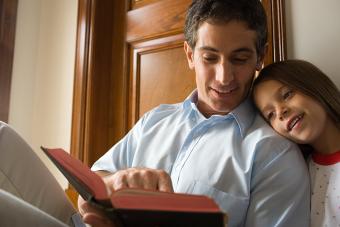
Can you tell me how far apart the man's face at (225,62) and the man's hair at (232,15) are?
13 millimetres

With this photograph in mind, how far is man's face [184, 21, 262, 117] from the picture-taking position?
81cm

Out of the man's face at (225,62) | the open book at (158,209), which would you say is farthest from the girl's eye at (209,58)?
the open book at (158,209)

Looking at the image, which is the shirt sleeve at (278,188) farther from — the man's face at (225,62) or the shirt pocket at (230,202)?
the man's face at (225,62)

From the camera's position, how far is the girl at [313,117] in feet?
2.44

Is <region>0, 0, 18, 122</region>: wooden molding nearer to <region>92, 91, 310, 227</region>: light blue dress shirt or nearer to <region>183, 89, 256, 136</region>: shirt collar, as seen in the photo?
<region>92, 91, 310, 227</region>: light blue dress shirt

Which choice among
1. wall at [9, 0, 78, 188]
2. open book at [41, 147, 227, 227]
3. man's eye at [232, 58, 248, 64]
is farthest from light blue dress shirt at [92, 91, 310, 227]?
wall at [9, 0, 78, 188]

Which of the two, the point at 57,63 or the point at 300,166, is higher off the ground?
the point at 57,63

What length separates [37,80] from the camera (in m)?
1.62

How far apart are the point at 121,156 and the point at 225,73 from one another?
40cm

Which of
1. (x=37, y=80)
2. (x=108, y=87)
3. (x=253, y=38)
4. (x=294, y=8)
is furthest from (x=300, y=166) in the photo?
(x=37, y=80)

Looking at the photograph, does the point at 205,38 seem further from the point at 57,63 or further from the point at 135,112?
the point at 57,63

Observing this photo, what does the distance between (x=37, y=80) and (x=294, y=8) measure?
119 cm

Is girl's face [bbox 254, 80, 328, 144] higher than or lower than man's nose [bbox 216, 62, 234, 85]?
lower

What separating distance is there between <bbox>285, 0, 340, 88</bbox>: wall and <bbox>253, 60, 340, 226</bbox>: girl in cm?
10
